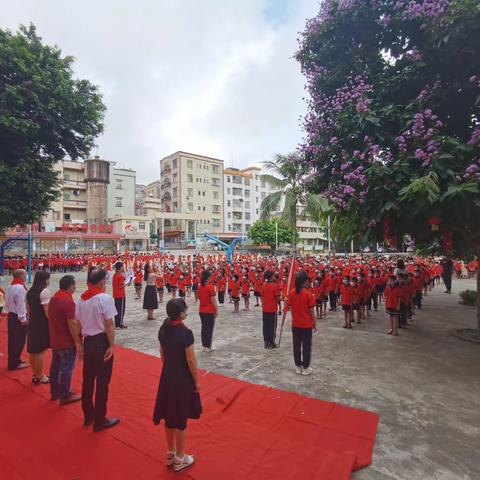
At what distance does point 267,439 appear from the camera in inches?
138

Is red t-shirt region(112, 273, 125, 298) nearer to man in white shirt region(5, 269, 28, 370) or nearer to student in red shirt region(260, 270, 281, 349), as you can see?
man in white shirt region(5, 269, 28, 370)

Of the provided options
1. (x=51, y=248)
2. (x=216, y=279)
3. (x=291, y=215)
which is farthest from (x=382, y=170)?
(x=51, y=248)

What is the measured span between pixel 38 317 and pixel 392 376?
5654 mm

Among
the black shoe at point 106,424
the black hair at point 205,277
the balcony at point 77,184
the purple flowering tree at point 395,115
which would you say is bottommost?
the black shoe at point 106,424

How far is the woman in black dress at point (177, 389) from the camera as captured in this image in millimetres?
2930

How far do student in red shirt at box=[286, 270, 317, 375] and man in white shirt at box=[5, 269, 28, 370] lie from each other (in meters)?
4.44

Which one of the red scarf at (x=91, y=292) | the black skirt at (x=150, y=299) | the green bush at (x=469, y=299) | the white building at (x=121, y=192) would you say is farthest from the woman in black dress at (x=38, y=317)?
the white building at (x=121, y=192)

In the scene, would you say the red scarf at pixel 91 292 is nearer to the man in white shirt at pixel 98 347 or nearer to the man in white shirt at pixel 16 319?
the man in white shirt at pixel 98 347

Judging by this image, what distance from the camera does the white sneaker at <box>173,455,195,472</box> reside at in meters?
2.94

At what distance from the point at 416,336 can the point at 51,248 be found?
126 ft

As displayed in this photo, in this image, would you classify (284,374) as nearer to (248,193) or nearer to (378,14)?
(378,14)

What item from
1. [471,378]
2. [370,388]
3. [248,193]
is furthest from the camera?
[248,193]

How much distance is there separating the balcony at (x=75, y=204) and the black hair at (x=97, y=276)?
156ft

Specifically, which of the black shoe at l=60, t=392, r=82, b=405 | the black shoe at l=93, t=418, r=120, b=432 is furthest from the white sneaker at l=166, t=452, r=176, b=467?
the black shoe at l=60, t=392, r=82, b=405
